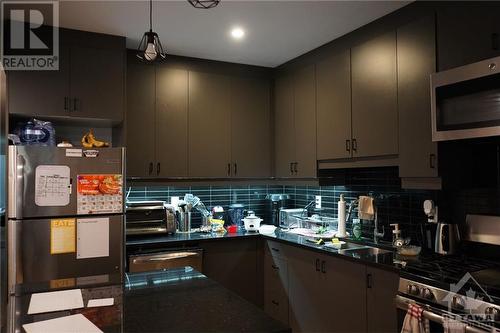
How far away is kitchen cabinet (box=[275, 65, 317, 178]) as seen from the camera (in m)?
3.27

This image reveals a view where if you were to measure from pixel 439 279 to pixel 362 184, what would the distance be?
4.46 ft

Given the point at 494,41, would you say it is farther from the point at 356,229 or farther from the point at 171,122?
the point at 171,122

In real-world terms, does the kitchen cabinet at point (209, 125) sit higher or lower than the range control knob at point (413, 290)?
higher

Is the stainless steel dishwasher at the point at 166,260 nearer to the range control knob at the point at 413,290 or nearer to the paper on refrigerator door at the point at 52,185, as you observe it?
the paper on refrigerator door at the point at 52,185

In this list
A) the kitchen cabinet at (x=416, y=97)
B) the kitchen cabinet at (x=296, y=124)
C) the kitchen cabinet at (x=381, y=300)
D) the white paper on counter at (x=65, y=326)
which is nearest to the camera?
the white paper on counter at (x=65, y=326)

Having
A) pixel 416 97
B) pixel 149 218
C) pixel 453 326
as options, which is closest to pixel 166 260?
pixel 149 218

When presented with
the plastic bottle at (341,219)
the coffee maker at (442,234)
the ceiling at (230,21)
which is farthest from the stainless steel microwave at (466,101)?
the plastic bottle at (341,219)

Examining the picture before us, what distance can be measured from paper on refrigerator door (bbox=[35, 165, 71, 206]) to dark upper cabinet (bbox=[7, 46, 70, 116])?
0.50m

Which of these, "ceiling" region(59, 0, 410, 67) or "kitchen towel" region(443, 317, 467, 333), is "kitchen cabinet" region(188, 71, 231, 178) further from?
"kitchen towel" region(443, 317, 467, 333)

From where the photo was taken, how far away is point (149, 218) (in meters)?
3.22

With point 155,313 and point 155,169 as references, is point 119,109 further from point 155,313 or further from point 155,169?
point 155,313

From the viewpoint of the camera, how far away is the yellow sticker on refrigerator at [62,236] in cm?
248

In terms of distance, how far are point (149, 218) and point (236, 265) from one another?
2.82 ft

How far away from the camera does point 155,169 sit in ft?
10.7
